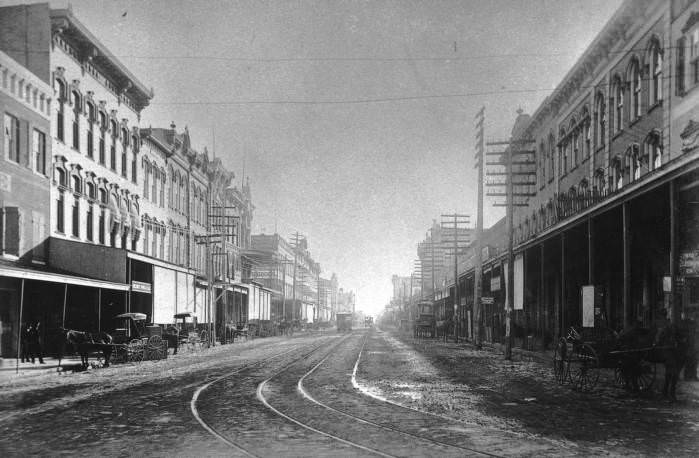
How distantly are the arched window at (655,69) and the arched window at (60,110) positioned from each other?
925 inches

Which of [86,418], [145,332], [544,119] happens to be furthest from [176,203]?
[86,418]

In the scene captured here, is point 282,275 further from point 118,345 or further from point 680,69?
point 680,69

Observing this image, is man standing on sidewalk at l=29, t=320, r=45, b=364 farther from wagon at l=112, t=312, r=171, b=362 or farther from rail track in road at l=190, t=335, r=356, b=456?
rail track in road at l=190, t=335, r=356, b=456

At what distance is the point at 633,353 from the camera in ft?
45.4

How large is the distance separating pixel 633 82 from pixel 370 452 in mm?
23300

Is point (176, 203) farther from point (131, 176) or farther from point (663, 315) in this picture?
point (663, 315)

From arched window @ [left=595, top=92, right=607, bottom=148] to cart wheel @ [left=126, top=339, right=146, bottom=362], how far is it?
823 inches

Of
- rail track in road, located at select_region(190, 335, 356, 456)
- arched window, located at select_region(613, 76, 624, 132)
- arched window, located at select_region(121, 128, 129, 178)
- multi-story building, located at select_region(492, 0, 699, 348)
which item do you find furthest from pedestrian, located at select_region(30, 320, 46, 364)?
arched window, located at select_region(613, 76, 624, 132)

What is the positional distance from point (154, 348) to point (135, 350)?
5.98ft

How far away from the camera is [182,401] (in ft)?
43.8

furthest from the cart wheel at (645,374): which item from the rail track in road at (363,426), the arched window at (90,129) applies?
the arched window at (90,129)

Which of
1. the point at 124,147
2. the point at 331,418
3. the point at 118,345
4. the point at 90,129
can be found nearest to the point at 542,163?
the point at 124,147

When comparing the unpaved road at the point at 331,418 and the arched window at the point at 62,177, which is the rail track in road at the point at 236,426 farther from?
the arched window at the point at 62,177

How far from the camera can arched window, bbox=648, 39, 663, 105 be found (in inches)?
968
